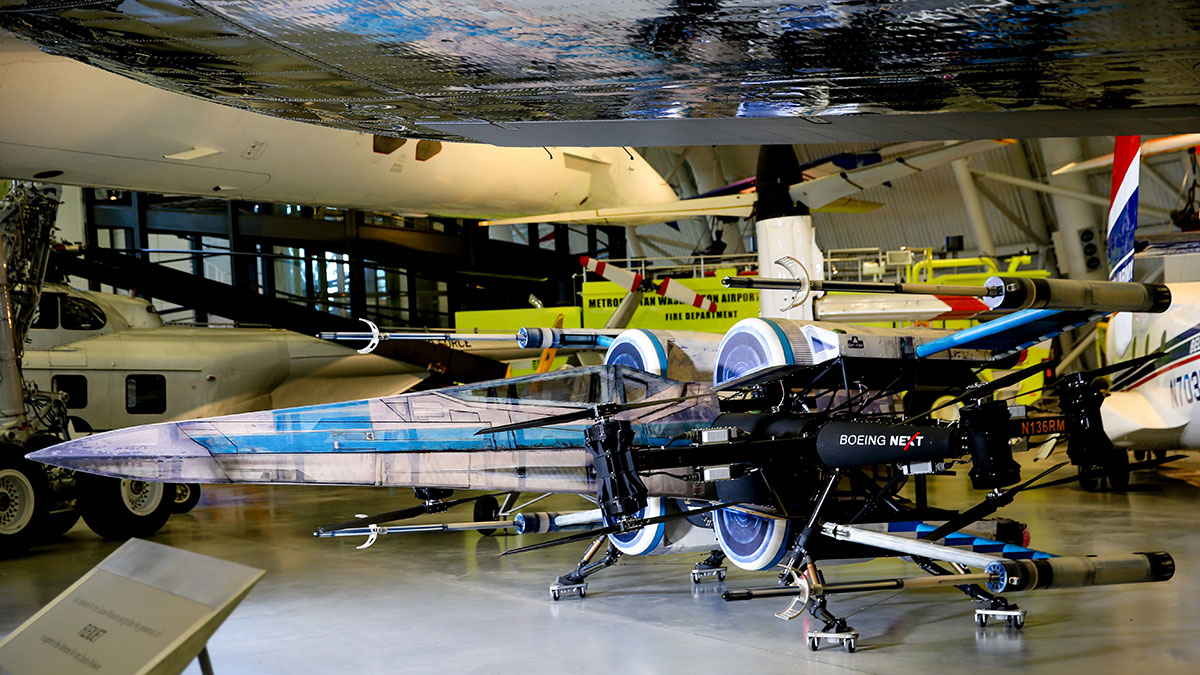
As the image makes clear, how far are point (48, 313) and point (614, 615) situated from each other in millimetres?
8535

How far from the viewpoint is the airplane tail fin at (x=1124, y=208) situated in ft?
20.0

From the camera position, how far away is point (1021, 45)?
7.12 feet

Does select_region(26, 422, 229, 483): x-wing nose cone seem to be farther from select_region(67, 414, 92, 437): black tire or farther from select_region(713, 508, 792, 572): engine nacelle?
select_region(67, 414, 92, 437): black tire

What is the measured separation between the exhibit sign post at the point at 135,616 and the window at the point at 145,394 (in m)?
9.88

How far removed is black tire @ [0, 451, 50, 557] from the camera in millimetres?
8867

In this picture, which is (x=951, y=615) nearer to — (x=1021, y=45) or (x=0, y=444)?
(x=1021, y=45)

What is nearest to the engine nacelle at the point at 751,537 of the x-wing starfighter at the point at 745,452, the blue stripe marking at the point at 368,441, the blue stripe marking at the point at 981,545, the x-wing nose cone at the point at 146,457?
the x-wing starfighter at the point at 745,452

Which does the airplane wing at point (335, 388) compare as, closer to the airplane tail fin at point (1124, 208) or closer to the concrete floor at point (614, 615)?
the concrete floor at point (614, 615)

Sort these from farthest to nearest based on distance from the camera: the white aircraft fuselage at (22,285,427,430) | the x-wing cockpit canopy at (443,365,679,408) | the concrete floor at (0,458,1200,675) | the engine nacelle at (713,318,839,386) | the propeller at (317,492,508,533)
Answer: the white aircraft fuselage at (22,285,427,430)
the propeller at (317,492,508,533)
the x-wing cockpit canopy at (443,365,679,408)
the engine nacelle at (713,318,839,386)
the concrete floor at (0,458,1200,675)

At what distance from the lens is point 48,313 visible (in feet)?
37.8

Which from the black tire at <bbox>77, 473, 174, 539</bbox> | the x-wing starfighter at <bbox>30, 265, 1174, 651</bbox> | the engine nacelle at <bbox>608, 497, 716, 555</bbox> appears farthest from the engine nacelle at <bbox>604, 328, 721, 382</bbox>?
the black tire at <bbox>77, 473, 174, 539</bbox>

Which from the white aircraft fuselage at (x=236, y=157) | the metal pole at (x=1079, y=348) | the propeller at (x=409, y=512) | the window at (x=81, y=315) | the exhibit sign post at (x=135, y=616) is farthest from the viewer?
the metal pole at (x=1079, y=348)

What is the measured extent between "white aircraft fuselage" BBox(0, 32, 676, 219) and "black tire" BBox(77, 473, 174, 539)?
9.16 feet

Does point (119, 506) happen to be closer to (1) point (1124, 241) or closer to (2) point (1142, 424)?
(1) point (1124, 241)
